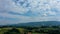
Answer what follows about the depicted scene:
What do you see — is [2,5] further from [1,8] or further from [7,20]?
[7,20]

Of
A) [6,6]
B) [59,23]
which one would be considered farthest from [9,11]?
[59,23]

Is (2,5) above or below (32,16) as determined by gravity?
above

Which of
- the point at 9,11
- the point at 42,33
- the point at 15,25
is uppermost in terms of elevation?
the point at 9,11

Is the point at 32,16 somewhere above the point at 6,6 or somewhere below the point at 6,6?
below

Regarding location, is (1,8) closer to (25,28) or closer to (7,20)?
(7,20)

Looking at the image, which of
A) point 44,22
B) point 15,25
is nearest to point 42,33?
point 44,22

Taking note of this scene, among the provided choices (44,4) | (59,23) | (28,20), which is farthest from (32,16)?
(59,23)

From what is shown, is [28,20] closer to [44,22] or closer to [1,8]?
[44,22]
